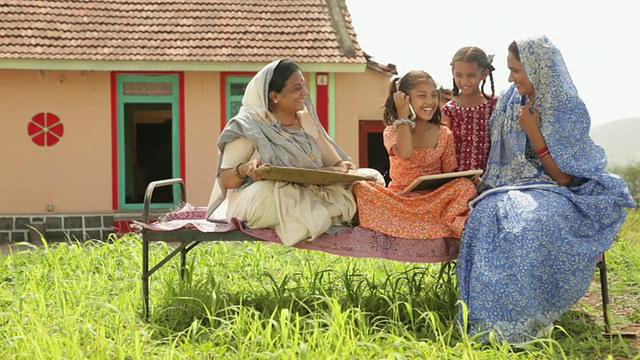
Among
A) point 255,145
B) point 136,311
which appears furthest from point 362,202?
point 136,311

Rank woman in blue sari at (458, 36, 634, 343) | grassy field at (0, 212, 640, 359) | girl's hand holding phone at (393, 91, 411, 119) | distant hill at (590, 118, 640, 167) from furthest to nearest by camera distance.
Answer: distant hill at (590, 118, 640, 167), girl's hand holding phone at (393, 91, 411, 119), woman in blue sari at (458, 36, 634, 343), grassy field at (0, 212, 640, 359)

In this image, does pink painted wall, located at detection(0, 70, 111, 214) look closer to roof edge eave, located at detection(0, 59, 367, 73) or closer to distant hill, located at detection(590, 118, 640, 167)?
roof edge eave, located at detection(0, 59, 367, 73)

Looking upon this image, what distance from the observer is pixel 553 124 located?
4.65 meters

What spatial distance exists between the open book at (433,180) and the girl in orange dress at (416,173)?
0.04 m

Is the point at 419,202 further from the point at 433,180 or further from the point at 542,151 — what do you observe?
the point at 542,151

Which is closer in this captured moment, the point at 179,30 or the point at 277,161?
the point at 277,161

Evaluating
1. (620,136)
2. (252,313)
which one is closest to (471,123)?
(252,313)

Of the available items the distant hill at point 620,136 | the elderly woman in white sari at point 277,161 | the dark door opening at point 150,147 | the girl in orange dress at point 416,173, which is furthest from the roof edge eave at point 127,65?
the distant hill at point 620,136

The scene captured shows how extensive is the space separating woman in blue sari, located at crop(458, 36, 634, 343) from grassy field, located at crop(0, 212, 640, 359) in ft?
0.73

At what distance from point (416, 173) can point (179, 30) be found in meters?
7.86

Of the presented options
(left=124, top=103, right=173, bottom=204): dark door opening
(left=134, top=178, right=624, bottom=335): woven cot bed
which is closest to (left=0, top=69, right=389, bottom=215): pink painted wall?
(left=124, top=103, right=173, bottom=204): dark door opening

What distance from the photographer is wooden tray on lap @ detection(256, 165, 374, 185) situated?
4527 mm

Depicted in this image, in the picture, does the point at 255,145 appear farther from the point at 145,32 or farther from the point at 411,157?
the point at 145,32

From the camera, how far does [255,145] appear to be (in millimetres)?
4852
